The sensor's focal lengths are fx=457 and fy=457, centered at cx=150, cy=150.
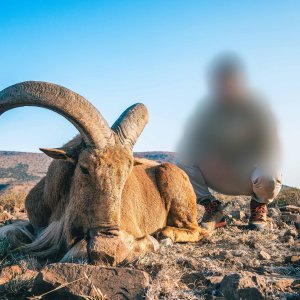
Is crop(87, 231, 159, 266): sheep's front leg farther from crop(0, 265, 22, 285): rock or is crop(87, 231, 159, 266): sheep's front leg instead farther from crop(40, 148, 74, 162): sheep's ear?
crop(40, 148, 74, 162): sheep's ear

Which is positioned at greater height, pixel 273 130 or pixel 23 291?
pixel 273 130

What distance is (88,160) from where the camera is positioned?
5.05 meters

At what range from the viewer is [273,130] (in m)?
7.92

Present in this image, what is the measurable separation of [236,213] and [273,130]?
2016 millimetres

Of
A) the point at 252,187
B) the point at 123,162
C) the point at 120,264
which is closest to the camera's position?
the point at 120,264

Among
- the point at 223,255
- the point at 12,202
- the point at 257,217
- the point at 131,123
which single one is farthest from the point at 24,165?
the point at 223,255

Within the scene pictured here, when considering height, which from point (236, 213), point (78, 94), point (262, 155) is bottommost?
point (236, 213)

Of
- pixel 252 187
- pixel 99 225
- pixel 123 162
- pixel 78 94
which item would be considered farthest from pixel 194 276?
pixel 252 187

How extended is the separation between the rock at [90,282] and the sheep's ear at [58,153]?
2.12 meters

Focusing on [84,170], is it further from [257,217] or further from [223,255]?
[257,217]

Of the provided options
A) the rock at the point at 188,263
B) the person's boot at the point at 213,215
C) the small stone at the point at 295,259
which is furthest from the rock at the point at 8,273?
the person's boot at the point at 213,215

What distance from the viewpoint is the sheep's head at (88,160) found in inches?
192

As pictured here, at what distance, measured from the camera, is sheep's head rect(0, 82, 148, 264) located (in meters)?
4.87

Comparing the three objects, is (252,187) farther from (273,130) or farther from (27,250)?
(27,250)
